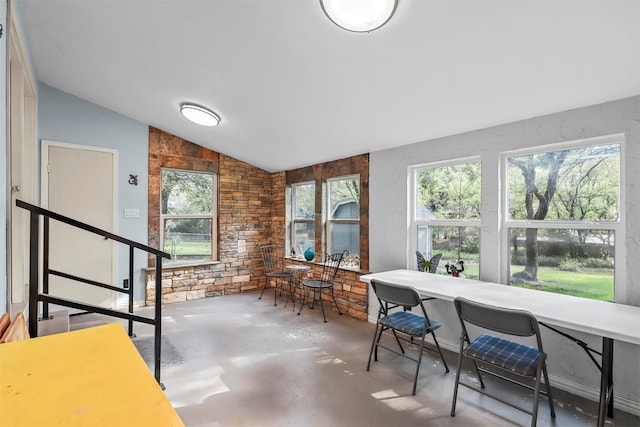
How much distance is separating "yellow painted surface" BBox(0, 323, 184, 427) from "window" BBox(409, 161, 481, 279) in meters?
3.01

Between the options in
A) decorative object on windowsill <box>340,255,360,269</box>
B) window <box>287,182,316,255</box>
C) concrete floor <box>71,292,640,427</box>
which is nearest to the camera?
concrete floor <box>71,292,640,427</box>

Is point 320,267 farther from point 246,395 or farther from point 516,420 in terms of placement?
point 516,420

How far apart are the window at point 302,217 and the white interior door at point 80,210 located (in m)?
2.63

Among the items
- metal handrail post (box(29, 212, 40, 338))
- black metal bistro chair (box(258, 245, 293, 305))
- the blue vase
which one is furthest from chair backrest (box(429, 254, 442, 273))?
metal handrail post (box(29, 212, 40, 338))

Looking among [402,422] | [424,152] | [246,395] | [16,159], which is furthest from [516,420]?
[16,159]

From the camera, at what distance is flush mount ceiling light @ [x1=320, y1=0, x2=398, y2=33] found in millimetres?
1729

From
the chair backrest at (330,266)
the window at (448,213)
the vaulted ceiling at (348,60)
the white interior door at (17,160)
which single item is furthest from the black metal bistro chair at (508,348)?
the white interior door at (17,160)

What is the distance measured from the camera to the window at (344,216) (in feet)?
14.1

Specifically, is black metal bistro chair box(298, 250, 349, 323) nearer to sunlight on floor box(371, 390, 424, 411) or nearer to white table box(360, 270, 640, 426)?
white table box(360, 270, 640, 426)

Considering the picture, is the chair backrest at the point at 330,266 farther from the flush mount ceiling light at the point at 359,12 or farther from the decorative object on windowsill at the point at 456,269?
the flush mount ceiling light at the point at 359,12

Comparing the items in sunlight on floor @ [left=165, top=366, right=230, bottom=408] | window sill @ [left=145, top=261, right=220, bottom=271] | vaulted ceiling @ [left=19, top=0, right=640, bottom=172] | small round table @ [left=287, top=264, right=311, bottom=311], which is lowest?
sunlight on floor @ [left=165, top=366, right=230, bottom=408]

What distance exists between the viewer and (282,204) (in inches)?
216

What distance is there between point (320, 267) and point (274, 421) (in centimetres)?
268

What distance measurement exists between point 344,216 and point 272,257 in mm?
1790
